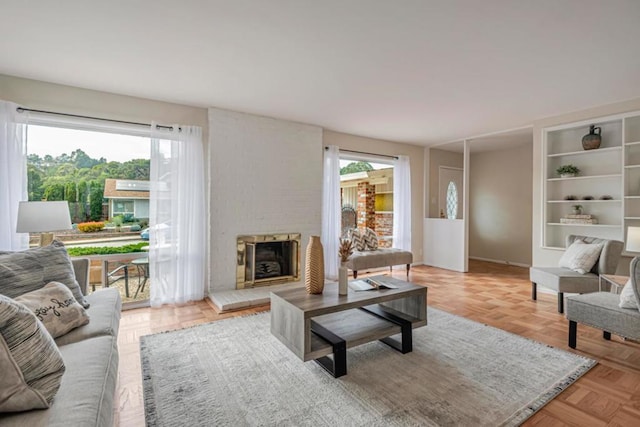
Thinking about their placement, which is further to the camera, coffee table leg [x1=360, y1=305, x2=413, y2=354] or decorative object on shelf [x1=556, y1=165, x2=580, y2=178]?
decorative object on shelf [x1=556, y1=165, x2=580, y2=178]

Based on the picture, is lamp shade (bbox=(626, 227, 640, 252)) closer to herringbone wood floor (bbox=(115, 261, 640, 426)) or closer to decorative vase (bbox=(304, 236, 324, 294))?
herringbone wood floor (bbox=(115, 261, 640, 426))

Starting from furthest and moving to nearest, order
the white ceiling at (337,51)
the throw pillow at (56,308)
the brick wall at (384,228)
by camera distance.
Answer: the brick wall at (384,228), the white ceiling at (337,51), the throw pillow at (56,308)

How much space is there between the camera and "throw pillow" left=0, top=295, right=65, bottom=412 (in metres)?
1.08

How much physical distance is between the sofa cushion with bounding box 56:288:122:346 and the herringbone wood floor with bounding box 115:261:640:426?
0.44 m

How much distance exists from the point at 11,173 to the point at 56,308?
200 centimetres

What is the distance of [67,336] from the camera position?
5.61 ft

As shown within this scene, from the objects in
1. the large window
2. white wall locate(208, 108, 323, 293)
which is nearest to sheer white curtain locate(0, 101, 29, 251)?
the large window

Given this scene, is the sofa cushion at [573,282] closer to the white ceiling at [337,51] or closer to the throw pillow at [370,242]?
the white ceiling at [337,51]

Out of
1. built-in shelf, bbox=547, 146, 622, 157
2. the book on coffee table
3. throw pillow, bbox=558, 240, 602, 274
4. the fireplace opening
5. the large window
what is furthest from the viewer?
the fireplace opening

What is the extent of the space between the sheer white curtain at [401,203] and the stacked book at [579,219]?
2352mm

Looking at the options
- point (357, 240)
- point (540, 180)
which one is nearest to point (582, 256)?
point (540, 180)

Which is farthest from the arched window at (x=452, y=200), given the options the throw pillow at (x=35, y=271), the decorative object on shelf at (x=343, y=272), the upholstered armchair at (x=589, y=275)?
the throw pillow at (x=35, y=271)

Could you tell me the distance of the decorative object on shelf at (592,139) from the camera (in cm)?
393

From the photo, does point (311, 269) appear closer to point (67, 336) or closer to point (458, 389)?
point (458, 389)
